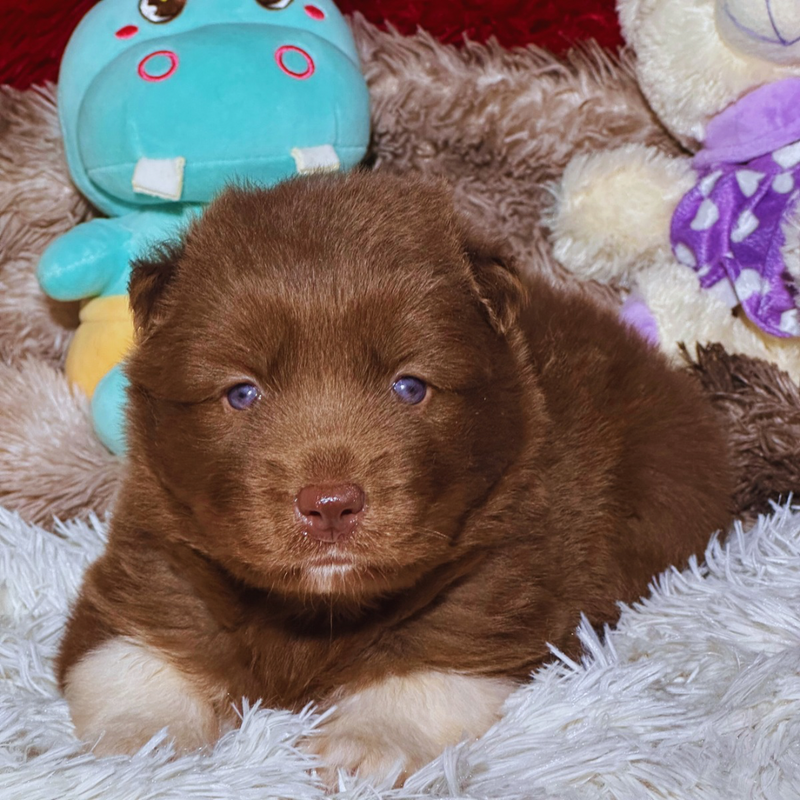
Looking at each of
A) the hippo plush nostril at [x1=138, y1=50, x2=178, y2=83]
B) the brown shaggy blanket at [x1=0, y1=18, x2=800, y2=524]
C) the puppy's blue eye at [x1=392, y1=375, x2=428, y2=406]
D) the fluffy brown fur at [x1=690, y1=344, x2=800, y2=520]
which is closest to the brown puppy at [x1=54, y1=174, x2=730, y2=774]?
the puppy's blue eye at [x1=392, y1=375, x2=428, y2=406]

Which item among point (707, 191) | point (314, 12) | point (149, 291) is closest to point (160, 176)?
point (314, 12)

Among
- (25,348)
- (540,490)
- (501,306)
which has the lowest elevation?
(25,348)

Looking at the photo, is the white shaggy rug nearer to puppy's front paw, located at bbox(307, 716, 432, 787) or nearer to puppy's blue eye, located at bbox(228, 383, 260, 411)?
puppy's front paw, located at bbox(307, 716, 432, 787)

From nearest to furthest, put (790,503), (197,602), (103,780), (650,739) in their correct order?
(103,780), (650,739), (197,602), (790,503)

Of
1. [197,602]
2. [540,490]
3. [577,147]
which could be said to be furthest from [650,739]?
[577,147]

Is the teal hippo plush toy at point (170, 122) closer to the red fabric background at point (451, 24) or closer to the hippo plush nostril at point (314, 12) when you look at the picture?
the hippo plush nostril at point (314, 12)

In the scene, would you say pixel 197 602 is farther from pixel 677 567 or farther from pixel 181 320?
pixel 677 567
